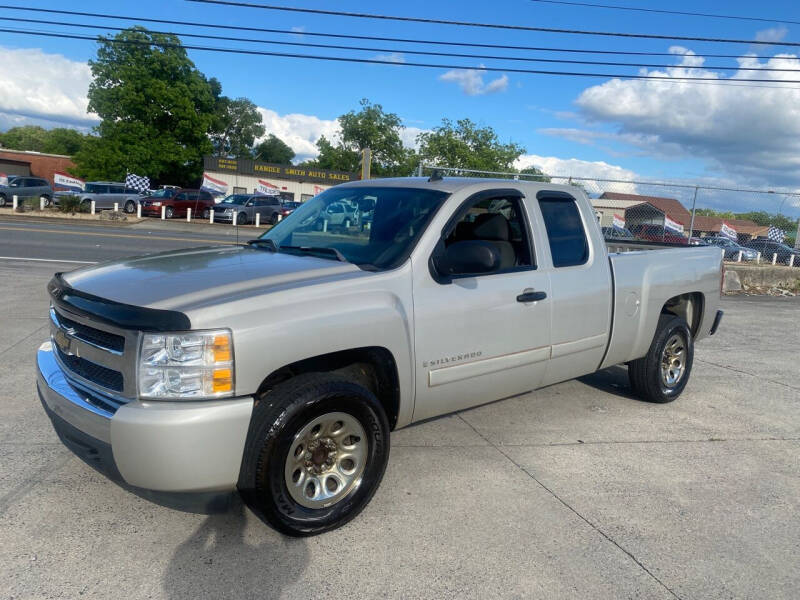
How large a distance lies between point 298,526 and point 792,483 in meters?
3.22

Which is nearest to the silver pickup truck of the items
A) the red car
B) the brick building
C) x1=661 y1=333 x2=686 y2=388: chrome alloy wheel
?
x1=661 y1=333 x2=686 y2=388: chrome alloy wheel

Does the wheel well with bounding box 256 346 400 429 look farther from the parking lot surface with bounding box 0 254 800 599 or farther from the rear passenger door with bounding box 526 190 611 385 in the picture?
the rear passenger door with bounding box 526 190 611 385

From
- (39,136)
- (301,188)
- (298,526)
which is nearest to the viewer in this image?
(298,526)

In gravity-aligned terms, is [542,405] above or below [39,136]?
below

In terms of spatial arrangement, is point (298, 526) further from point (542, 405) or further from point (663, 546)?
point (542, 405)

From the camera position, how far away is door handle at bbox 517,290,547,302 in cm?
409

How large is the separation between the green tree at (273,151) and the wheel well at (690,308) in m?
102

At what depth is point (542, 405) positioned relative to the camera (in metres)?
5.52

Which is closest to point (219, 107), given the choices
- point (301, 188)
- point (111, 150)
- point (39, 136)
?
point (111, 150)

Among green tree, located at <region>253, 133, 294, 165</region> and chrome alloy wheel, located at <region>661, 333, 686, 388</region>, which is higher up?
green tree, located at <region>253, 133, 294, 165</region>

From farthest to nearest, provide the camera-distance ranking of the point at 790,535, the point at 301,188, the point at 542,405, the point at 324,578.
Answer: the point at 301,188 < the point at 542,405 < the point at 790,535 < the point at 324,578

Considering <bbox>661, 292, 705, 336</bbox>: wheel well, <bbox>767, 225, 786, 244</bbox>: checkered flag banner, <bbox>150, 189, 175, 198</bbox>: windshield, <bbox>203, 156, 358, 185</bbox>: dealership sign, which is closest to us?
<bbox>661, 292, 705, 336</bbox>: wheel well

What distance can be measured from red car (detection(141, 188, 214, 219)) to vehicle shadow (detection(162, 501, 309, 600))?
32.9 meters

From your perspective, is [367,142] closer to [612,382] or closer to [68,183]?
[68,183]
